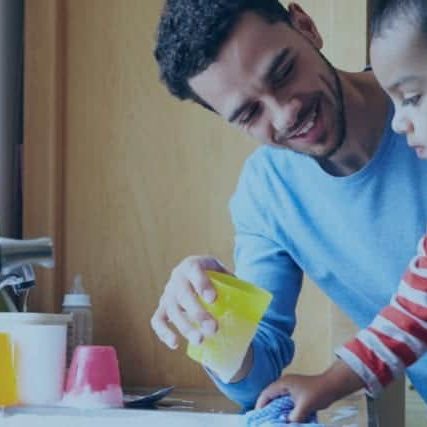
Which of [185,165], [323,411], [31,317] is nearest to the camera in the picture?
[323,411]

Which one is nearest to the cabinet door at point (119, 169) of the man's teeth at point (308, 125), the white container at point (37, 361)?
the white container at point (37, 361)

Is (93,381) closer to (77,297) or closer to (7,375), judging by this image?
(7,375)

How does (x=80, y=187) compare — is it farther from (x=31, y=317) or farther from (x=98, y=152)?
(x=31, y=317)

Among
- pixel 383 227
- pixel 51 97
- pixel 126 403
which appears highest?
pixel 51 97

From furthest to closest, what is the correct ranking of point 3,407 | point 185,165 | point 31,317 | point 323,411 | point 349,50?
point 185,165
point 349,50
point 31,317
point 3,407
point 323,411

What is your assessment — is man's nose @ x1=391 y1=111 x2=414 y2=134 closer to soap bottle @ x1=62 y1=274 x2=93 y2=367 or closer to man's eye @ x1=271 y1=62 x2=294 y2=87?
man's eye @ x1=271 y1=62 x2=294 y2=87

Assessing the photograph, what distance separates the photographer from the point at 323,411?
3.84ft

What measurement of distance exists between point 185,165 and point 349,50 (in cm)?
36

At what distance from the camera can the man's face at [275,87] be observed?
1.27m

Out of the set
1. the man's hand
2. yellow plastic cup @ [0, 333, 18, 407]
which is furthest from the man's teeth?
yellow plastic cup @ [0, 333, 18, 407]

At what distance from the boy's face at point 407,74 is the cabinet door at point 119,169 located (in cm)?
66

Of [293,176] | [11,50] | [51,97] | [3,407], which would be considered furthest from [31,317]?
[11,50]

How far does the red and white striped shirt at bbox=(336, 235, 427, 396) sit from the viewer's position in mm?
1166

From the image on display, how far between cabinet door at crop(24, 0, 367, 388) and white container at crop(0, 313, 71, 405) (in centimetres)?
42
